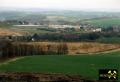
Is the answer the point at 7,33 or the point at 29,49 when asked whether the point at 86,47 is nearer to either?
the point at 29,49

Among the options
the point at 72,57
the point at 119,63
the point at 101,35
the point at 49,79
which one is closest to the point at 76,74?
the point at 49,79

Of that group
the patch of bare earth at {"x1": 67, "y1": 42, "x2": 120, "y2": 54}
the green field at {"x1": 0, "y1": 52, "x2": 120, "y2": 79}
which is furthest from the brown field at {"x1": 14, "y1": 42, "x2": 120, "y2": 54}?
the green field at {"x1": 0, "y1": 52, "x2": 120, "y2": 79}

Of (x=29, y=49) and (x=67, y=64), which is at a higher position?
(x=29, y=49)

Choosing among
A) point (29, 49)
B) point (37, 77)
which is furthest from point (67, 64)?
point (29, 49)

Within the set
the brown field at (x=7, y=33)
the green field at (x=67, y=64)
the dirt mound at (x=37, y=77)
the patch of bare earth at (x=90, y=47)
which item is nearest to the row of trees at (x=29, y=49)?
the patch of bare earth at (x=90, y=47)

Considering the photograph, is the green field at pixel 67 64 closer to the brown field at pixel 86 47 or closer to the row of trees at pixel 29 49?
the row of trees at pixel 29 49

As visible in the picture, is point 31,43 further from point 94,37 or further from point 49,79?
point 49,79
